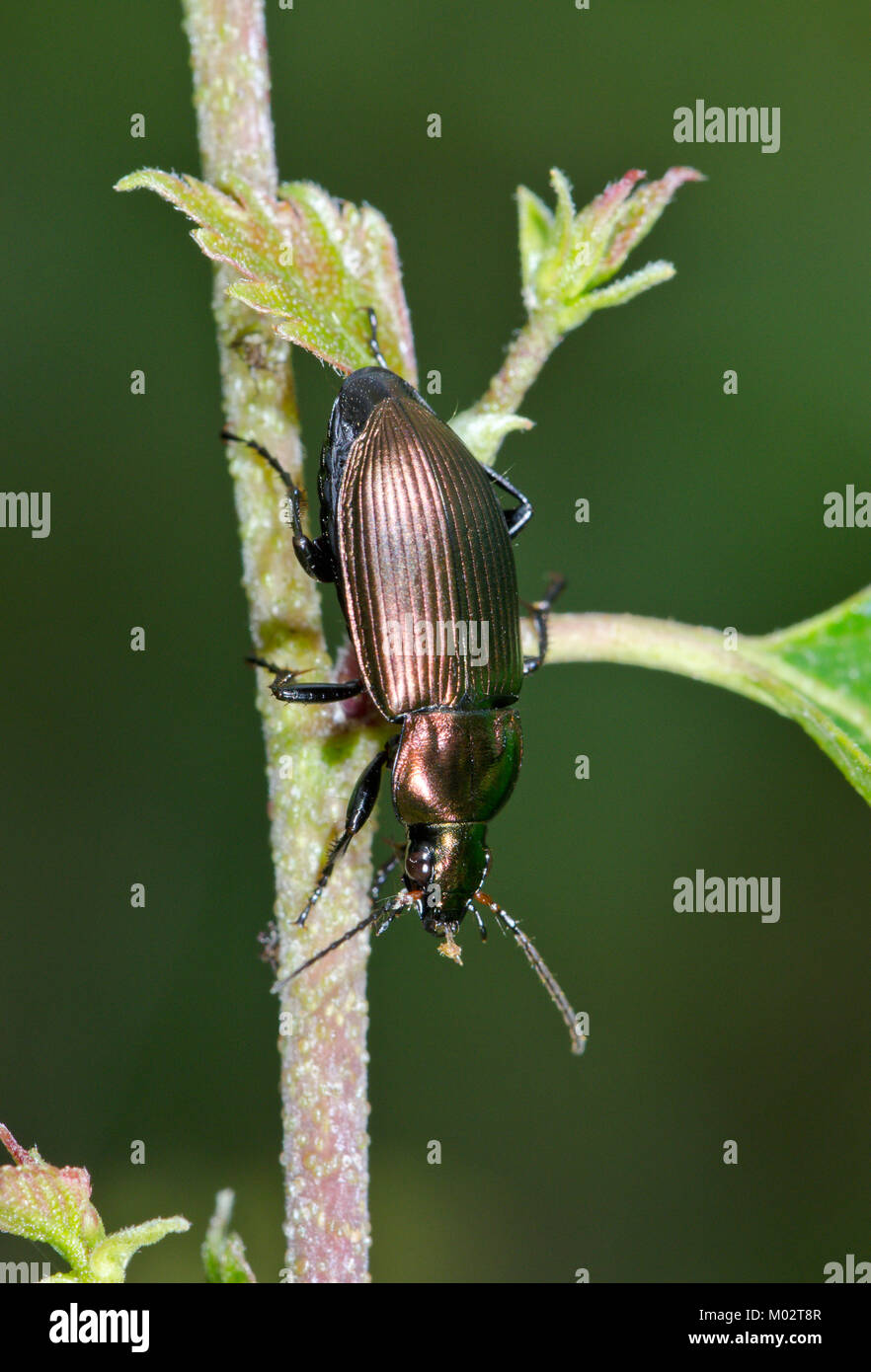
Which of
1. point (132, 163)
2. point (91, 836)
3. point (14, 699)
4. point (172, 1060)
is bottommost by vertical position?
point (172, 1060)

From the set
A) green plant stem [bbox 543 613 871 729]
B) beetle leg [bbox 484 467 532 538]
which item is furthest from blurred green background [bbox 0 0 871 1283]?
green plant stem [bbox 543 613 871 729]

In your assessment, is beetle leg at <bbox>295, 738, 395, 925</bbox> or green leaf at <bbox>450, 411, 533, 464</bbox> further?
green leaf at <bbox>450, 411, 533, 464</bbox>

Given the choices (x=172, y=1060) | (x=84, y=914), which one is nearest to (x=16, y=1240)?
(x=172, y=1060)

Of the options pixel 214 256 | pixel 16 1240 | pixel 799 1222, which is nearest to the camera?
pixel 214 256

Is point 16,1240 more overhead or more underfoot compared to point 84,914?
more underfoot

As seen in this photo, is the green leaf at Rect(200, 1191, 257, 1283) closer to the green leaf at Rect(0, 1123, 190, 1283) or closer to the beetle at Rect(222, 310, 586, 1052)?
the green leaf at Rect(0, 1123, 190, 1283)

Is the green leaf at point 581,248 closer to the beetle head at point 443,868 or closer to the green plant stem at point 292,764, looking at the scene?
the green plant stem at point 292,764

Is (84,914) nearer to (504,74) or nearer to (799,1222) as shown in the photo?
(799,1222)
